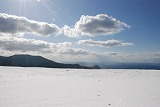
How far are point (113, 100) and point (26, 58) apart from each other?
177236 millimetres

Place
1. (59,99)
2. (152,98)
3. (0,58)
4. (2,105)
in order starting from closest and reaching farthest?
(2,105) → (59,99) → (152,98) → (0,58)

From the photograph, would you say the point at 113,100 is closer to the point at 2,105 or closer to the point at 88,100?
the point at 88,100

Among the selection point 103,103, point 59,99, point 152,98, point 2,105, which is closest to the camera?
point 2,105

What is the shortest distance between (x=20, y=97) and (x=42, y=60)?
167455 mm

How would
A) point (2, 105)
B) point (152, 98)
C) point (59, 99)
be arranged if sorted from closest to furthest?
point (2, 105), point (59, 99), point (152, 98)

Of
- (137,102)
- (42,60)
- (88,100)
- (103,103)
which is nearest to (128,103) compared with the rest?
(137,102)

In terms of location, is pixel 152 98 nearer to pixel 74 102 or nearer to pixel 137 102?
pixel 137 102

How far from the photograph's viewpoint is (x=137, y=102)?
7.48m

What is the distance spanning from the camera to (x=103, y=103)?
23.8 feet

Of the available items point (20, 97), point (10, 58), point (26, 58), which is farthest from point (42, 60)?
point (20, 97)

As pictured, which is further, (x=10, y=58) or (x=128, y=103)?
(x=10, y=58)

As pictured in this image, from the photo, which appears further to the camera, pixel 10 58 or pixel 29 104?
pixel 10 58

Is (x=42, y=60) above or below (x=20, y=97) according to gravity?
above

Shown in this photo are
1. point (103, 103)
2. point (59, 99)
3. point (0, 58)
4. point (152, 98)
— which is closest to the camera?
point (103, 103)
